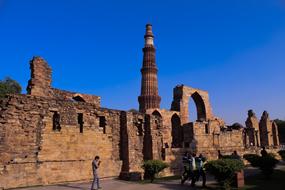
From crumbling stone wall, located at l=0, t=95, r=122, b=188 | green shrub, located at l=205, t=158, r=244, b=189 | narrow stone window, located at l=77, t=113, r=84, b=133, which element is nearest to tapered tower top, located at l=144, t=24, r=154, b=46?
crumbling stone wall, located at l=0, t=95, r=122, b=188

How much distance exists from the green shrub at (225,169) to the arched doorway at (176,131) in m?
16.7

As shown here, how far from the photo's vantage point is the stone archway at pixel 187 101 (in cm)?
3041

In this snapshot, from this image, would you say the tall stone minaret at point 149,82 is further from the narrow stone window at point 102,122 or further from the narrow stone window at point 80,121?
the narrow stone window at point 80,121

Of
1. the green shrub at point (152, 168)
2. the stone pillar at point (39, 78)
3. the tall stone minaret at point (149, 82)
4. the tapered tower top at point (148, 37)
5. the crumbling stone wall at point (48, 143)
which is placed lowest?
the green shrub at point (152, 168)

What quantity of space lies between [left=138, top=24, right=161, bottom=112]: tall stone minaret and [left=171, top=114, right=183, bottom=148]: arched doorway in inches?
593


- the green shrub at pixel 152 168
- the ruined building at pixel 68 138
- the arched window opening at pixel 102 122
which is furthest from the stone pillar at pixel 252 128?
the green shrub at pixel 152 168

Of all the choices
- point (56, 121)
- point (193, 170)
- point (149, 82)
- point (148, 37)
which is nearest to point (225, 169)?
point (193, 170)

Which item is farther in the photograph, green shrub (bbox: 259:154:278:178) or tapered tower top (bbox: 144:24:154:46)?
tapered tower top (bbox: 144:24:154:46)

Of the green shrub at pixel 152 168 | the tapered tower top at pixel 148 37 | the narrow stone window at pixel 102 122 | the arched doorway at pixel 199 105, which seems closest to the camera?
the green shrub at pixel 152 168

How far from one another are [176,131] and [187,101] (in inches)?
122

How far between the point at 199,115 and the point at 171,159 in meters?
13.9

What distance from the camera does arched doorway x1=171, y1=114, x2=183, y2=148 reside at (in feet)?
94.4

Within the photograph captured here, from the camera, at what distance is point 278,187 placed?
11781 millimetres

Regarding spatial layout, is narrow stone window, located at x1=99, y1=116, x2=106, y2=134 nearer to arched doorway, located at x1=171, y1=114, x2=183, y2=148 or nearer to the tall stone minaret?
arched doorway, located at x1=171, y1=114, x2=183, y2=148
